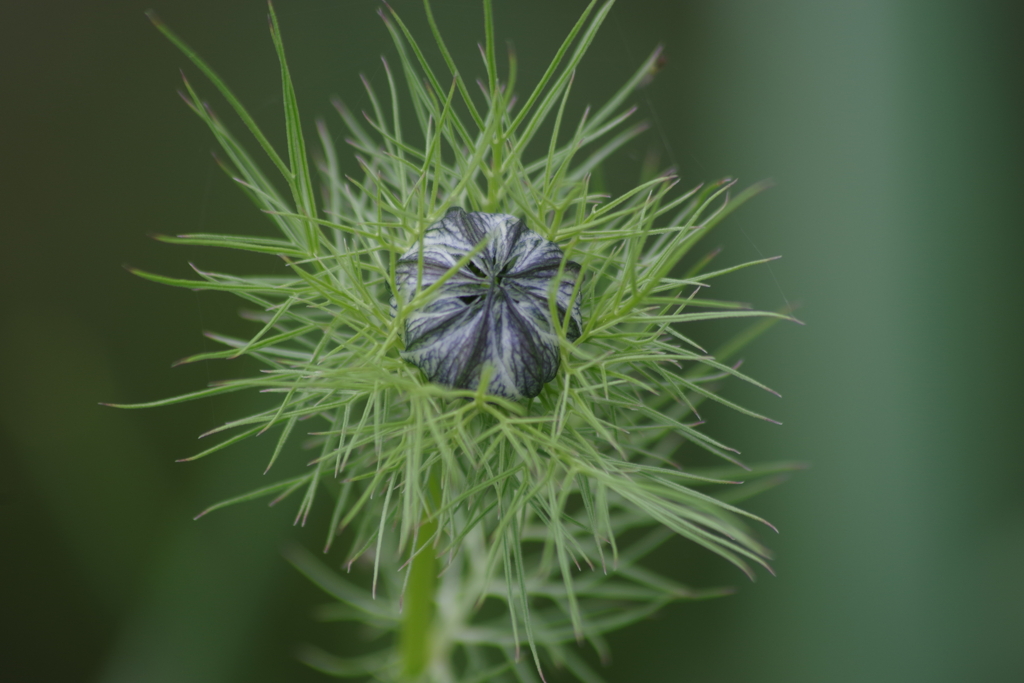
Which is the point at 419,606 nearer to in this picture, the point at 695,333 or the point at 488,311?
the point at 488,311

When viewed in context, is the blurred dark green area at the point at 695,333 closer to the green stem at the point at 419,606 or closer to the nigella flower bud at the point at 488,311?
the green stem at the point at 419,606

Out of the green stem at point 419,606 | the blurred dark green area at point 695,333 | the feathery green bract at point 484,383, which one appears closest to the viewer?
the feathery green bract at point 484,383

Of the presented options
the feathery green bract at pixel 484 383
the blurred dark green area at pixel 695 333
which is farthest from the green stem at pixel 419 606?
the blurred dark green area at pixel 695 333

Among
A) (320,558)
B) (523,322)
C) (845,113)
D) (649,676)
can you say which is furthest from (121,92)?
(649,676)

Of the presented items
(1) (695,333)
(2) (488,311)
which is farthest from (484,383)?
(1) (695,333)

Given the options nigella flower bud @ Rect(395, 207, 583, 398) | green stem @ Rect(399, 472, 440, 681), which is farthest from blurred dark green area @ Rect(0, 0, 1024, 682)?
nigella flower bud @ Rect(395, 207, 583, 398)

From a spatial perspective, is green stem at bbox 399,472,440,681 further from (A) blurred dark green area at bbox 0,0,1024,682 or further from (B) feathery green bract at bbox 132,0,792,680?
(A) blurred dark green area at bbox 0,0,1024,682
